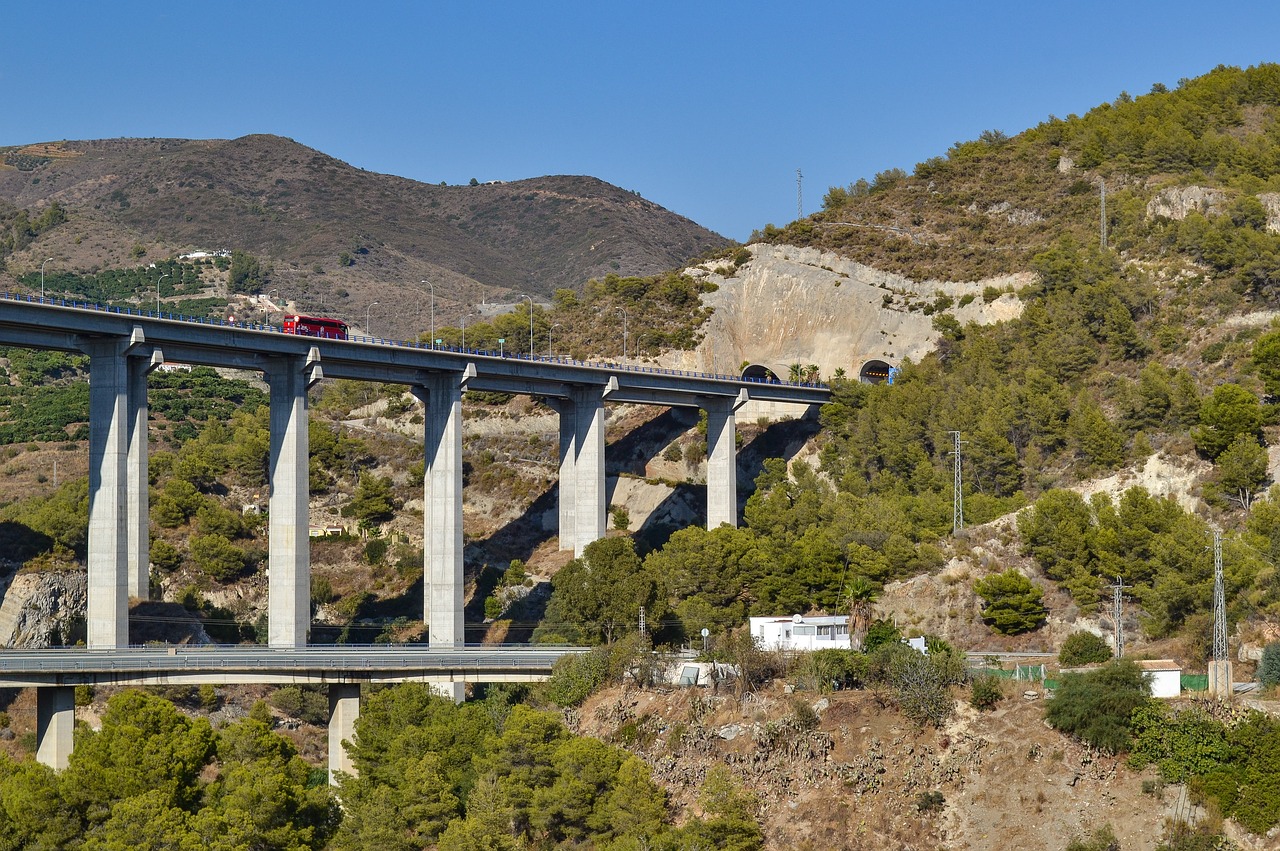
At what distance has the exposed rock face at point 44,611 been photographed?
88.2 m

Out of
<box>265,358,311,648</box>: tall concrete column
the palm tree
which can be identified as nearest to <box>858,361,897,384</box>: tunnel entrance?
the palm tree

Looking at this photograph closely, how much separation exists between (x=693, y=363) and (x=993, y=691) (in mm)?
79559

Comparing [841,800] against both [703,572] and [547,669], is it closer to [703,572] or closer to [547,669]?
[547,669]

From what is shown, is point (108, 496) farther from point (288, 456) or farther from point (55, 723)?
point (55, 723)

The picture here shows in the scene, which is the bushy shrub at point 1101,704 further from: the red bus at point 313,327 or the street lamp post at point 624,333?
the street lamp post at point 624,333

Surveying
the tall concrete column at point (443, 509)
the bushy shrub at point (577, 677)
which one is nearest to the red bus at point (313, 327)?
the tall concrete column at point (443, 509)

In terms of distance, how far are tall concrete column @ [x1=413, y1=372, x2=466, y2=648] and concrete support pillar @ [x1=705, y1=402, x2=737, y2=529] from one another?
24.3 metres

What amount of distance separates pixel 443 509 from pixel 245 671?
27.9 meters

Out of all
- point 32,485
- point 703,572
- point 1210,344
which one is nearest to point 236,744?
point 703,572

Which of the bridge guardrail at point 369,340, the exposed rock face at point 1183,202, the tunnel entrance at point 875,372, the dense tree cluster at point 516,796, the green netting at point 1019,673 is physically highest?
the exposed rock face at point 1183,202

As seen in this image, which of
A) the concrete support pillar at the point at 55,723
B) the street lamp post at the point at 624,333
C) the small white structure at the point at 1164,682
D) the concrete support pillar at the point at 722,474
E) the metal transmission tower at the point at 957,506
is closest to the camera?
the small white structure at the point at 1164,682

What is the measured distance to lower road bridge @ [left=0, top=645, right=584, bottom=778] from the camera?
2702 inches

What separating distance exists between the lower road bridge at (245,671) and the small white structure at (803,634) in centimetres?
950

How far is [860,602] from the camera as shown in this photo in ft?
282
